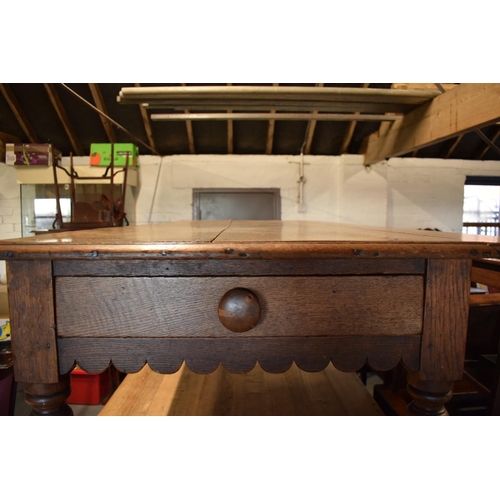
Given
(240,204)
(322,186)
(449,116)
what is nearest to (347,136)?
(322,186)

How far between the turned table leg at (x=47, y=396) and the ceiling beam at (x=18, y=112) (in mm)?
4404

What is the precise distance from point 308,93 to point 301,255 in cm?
195

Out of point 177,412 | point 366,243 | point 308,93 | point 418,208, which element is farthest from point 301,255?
point 418,208

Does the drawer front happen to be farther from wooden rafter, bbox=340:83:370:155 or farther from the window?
the window

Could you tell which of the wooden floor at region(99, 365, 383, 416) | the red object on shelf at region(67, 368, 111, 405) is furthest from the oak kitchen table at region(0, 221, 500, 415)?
the red object on shelf at region(67, 368, 111, 405)

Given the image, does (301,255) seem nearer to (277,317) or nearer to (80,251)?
(277,317)

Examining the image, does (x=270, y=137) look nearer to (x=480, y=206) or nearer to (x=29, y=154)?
(x=29, y=154)

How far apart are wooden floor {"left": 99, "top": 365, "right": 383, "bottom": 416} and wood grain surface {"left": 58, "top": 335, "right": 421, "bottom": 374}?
65 centimetres

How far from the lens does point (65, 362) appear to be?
642mm

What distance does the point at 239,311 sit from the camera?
1.93 feet

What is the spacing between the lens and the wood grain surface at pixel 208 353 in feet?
2.08

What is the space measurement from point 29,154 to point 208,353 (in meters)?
4.49

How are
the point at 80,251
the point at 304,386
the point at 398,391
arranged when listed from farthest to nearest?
the point at 398,391 < the point at 304,386 < the point at 80,251

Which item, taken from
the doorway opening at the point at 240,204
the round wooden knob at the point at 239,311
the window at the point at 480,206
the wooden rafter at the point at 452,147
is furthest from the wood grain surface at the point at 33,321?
the window at the point at 480,206
